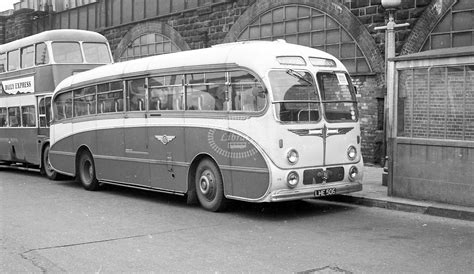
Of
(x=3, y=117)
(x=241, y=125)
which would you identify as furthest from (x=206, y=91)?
(x=3, y=117)

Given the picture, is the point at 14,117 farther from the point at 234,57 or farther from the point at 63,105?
the point at 234,57

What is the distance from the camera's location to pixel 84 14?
94.3ft

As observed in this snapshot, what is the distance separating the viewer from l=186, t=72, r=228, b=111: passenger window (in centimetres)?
959

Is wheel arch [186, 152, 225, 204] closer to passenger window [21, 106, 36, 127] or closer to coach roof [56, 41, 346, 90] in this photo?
coach roof [56, 41, 346, 90]

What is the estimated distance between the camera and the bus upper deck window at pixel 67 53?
16344mm

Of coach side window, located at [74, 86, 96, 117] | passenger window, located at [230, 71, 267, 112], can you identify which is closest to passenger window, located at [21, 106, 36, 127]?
coach side window, located at [74, 86, 96, 117]

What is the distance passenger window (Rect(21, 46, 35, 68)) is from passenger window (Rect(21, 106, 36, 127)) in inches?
51.3

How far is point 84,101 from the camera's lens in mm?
13508

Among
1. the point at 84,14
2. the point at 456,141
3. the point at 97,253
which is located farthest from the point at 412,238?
the point at 84,14

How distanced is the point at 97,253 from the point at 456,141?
5.89 m

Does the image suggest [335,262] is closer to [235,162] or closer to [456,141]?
[235,162]

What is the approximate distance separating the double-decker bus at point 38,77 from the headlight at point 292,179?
29.0ft

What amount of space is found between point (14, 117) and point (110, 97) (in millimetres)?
6840

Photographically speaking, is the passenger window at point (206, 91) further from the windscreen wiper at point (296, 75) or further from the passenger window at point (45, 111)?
the passenger window at point (45, 111)
